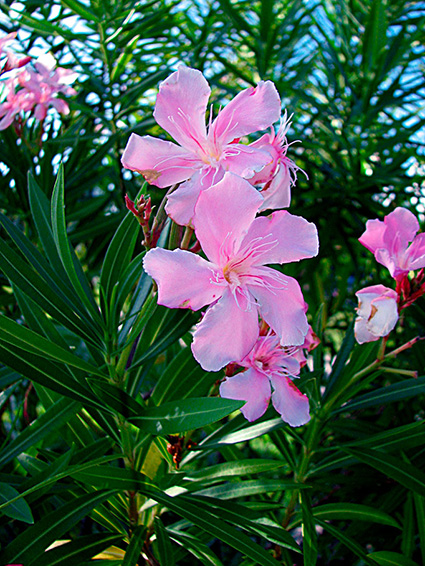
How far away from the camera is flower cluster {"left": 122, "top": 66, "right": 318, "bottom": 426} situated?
0.57 metres

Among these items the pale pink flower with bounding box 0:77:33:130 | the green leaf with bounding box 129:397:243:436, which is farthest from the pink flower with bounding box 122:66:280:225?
the pale pink flower with bounding box 0:77:33:130

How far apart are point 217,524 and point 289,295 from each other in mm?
357

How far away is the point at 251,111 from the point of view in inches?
25.3

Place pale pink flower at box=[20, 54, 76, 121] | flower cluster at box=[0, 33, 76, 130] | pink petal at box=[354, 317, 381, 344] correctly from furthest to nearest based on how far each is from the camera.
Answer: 1. pale pink flower at box=[20, 54, 76, 121]
2. flower cluster at box=[0, 33, 76, 130]
3. pink petal at box=[354, 317, 381, 344]

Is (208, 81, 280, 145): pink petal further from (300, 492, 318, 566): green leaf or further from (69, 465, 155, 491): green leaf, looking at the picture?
(300, 492, 318, 566): green leaf

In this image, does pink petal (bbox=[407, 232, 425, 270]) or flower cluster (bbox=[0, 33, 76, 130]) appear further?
flower cluster (bbox=[0, 33, 76, 130])

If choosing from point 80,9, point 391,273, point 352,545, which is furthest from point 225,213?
point 80,9

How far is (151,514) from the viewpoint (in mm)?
901

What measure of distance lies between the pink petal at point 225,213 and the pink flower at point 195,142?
2 centimetres

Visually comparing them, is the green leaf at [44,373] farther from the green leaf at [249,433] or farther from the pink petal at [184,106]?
the pink petal at [184,106]

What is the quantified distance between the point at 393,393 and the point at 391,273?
236 mm

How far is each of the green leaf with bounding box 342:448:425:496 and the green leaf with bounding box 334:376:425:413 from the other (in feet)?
0.29

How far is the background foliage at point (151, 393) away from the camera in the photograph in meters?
0.70

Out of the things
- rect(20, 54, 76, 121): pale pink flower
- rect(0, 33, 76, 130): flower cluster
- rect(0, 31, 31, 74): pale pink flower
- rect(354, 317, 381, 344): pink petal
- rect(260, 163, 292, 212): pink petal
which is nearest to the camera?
rect(260, 163, 292, 212): pink petal
